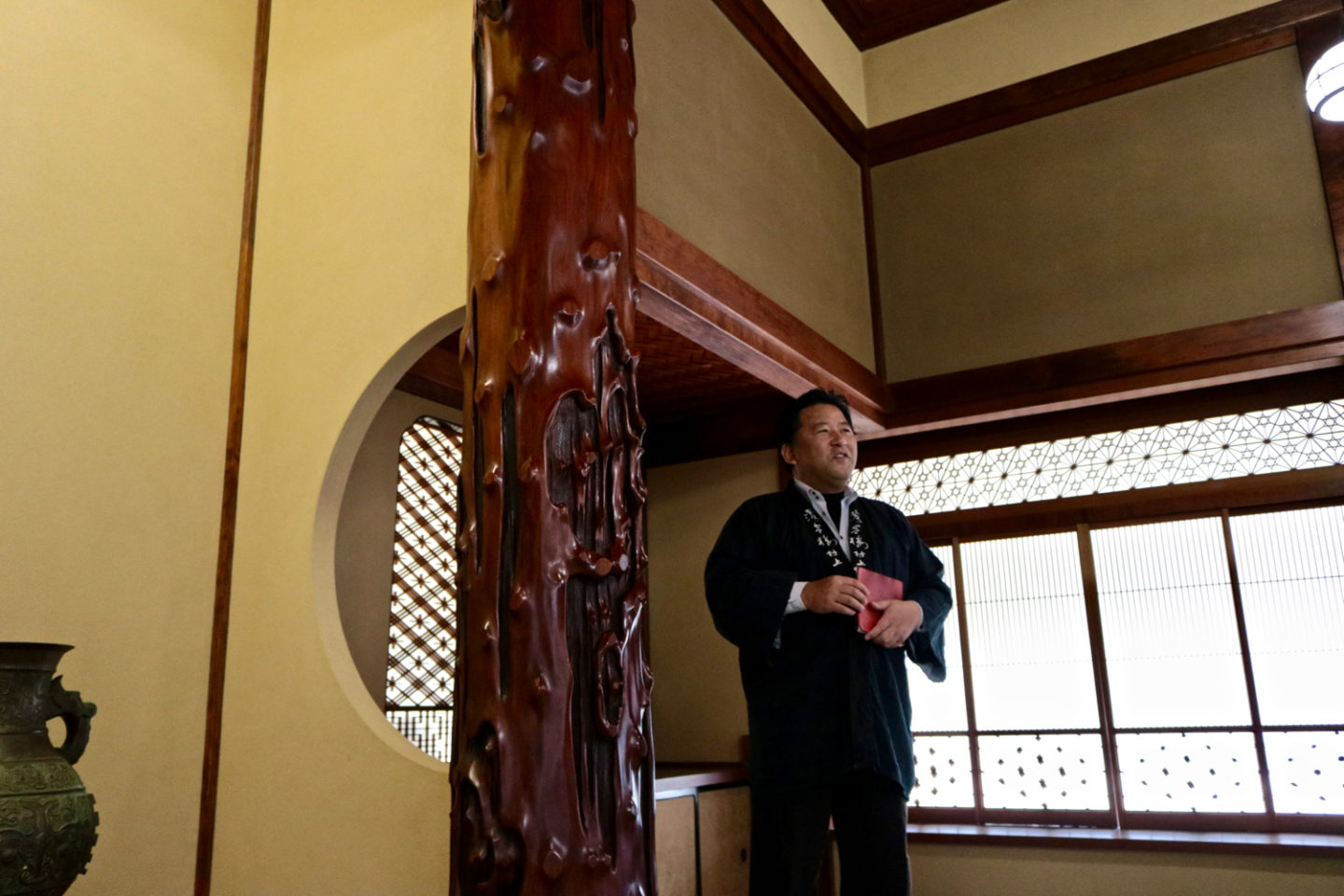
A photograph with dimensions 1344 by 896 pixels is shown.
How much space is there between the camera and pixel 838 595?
2057 mm

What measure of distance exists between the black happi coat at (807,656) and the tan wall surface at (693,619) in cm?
203

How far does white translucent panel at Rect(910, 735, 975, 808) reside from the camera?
13.8 feet

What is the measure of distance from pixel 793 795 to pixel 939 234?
9.71ft

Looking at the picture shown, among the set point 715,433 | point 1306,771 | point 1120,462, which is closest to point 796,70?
point 715,433

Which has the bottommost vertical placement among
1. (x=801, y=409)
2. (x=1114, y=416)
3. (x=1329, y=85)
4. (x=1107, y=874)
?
(x=1107, y=874)

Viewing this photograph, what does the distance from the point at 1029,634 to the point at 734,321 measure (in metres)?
2.03

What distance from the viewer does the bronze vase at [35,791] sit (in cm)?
159

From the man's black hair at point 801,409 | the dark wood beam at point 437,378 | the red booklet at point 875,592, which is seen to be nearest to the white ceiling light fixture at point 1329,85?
the man's black hair at point 801,409

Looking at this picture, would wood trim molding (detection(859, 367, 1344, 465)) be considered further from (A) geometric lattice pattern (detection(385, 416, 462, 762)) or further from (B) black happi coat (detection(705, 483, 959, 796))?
(B) black happi coat (detection(705, 483, 959, 796))

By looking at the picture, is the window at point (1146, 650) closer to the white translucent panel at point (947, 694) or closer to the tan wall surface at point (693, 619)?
the white translucent panel at point (947, 694)

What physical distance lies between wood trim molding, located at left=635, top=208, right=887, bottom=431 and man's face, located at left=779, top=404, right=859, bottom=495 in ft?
1.98

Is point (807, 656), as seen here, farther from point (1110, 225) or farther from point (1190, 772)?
point (1110, 225)

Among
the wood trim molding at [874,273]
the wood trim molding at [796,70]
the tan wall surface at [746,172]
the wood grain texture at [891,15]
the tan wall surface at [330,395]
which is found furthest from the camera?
the wood grain texture at [891,15]

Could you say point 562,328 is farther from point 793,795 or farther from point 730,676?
point 730,676
